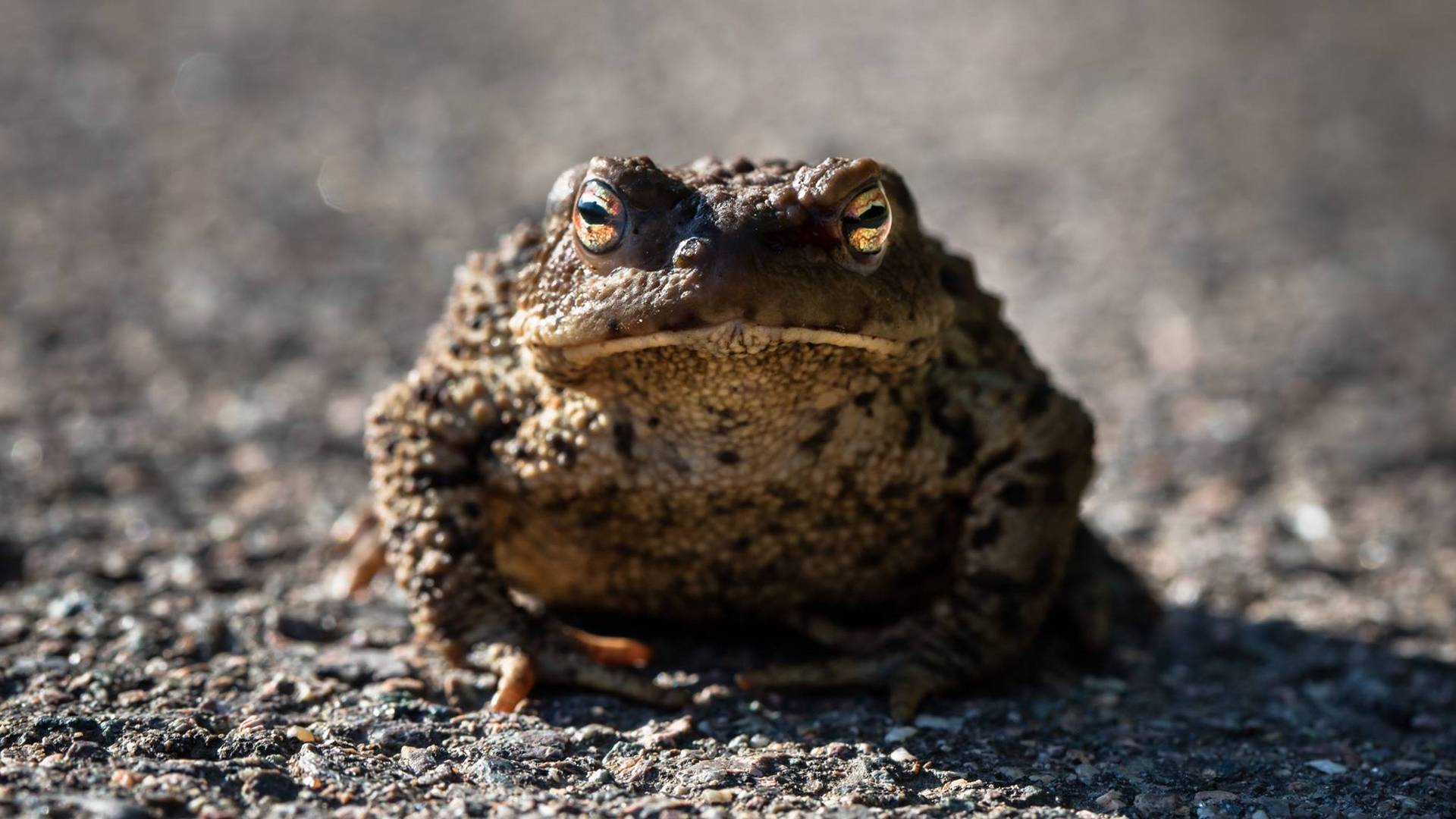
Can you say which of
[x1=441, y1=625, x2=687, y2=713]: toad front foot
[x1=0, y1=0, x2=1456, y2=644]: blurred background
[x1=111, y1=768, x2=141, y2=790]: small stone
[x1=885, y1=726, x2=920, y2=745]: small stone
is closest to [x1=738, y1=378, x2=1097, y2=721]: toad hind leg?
[x1=885, y1=726, x2=920, y2=745]: small stone

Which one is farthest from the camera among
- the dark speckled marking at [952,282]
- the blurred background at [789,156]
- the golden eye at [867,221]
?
the blurred background at [789,156]

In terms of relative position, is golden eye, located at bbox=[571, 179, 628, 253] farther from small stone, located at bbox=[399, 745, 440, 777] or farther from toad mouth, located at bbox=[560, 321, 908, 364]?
small stone, located at bbox=[399, 745, 440, 777]

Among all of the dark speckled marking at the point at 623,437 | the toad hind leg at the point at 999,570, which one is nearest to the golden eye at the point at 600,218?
the dark speckled marking at the point at 623,437

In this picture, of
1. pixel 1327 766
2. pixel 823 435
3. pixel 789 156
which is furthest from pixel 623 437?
pixel 789 156

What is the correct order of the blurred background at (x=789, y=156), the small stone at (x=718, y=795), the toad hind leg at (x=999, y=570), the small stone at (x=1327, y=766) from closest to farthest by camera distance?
the small stone at (x=718, y=795) < the small stone at (x=1327, y=766) < the toad hind leg at (x=999, y=570) < the blurred background at (x=789, y=156)

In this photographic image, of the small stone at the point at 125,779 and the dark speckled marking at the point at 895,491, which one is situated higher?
the dark speckled marking at the point at 895,491

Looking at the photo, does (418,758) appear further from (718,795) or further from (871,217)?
(871,217)

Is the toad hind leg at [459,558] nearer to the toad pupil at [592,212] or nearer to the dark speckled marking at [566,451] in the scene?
the dark speckled marking at [566,451]

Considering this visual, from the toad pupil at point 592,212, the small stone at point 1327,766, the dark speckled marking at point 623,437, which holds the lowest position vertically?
the small stone at point 1327,766

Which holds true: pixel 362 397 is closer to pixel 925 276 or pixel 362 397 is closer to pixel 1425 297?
pixel 925 276
